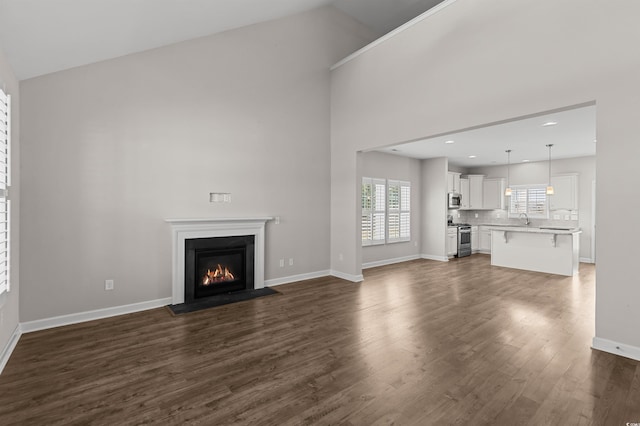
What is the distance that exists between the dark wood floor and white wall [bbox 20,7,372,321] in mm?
713

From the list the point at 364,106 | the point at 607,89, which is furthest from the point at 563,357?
the point at 364,106

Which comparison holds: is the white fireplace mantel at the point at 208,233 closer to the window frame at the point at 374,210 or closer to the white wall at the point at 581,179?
the window frame at the point at 374,210

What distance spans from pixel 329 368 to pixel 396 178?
5.77m

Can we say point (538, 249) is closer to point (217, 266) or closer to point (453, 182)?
point (453, 182)

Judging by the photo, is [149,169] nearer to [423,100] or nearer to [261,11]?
[261,11]

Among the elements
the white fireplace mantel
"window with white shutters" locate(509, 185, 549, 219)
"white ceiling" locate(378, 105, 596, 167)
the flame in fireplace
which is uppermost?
"white ceiling" locate(378, 105, 596, 167)

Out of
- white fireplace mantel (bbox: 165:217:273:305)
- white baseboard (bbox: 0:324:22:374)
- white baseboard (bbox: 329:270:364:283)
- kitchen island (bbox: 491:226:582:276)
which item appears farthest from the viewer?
kitchen island (bbox: 491:226:582:276)

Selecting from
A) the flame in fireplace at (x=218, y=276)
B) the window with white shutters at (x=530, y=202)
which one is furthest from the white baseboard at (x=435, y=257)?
the flame in fireplace at (x=218, y=276)

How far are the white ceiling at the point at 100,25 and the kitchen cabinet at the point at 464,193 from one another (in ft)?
22.6

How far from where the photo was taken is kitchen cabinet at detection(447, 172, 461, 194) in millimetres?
8453

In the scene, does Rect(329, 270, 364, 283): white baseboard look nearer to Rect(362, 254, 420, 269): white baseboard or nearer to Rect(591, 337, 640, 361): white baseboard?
Rect(362, 254, 420, 269): white baseboard

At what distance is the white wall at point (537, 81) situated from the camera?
2709mm

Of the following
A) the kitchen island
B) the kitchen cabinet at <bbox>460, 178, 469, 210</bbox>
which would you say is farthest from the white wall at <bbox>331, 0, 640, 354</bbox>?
the kitchen cabinet at <bbox>460, 178, 469, 210</bbox>

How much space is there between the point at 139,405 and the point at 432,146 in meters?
6.29
